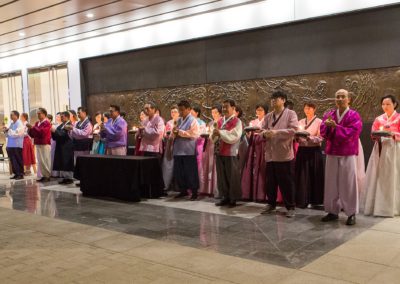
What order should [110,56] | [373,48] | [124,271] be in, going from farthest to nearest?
[110,56]
[373,48]
[124,271]

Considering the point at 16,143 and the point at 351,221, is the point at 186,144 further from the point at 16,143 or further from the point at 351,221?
the point at 16,143

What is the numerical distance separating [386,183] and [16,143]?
775 cm

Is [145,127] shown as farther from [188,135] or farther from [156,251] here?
[156,251]

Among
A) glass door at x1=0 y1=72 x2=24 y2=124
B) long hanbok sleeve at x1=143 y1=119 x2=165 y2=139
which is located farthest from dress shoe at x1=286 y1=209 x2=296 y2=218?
glass door at x1=0 y1=72 x2=24 y2=124

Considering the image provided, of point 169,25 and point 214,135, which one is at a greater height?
point 169,25

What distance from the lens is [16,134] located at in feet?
30.9

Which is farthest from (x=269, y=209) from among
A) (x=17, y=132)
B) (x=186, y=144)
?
(x=17, y=132)

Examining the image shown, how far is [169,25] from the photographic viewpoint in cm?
893

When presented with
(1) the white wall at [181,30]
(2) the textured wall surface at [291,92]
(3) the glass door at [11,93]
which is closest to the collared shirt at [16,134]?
(1) the white wall at [181,30]

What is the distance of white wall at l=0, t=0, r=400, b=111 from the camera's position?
677cm

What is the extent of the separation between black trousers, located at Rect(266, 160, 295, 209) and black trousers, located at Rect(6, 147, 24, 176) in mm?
6488

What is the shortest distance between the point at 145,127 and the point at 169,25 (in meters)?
2.91

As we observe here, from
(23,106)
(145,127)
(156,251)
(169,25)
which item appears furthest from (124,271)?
(23,106)

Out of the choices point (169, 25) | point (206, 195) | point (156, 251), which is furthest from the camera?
point (169, 25)
